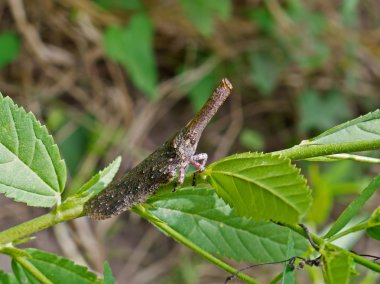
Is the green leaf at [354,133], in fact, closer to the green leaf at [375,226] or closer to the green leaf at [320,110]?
the green leaf at [375,226]

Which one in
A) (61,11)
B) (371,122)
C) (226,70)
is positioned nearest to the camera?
(371,122)

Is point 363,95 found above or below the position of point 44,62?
below

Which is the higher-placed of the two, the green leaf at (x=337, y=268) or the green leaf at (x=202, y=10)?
the green leaf at (x=202, y=10)

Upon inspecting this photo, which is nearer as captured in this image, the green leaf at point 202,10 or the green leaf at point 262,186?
the green leaf at point 262,186

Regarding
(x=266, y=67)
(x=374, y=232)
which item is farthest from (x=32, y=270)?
(x=266, y=67)

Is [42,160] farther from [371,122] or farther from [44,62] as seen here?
[44,62]

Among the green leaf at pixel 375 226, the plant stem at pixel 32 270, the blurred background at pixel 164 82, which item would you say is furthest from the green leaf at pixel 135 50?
the green leaf at pixel 375 226

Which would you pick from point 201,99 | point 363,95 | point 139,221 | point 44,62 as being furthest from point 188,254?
point 363,95
